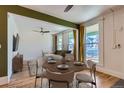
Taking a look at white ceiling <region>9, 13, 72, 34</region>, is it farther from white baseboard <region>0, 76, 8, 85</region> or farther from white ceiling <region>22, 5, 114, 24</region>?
white baseboard <region>0, 76, 8, 85</region>

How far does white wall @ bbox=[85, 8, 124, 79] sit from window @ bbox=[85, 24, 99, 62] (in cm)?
78

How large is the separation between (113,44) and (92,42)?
5.42 feet

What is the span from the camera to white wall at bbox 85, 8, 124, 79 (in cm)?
441

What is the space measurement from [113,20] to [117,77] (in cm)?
204

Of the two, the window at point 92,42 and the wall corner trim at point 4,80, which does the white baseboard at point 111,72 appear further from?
the wall corner trim at point 4,80

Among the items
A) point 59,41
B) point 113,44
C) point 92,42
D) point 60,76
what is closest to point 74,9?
point 113,44

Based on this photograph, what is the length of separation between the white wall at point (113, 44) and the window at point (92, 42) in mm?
783

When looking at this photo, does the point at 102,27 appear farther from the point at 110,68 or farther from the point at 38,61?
the point at 38,61

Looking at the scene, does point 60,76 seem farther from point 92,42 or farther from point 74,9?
point 92,42

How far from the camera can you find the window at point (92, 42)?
238 inches

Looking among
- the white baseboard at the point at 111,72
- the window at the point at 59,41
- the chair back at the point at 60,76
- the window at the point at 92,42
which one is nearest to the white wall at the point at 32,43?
the window at the point at 59,41

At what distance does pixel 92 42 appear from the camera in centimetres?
635

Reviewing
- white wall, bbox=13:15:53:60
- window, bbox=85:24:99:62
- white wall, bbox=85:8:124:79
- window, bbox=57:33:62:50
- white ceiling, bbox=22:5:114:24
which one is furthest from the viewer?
window, bbox=57:33:62:50

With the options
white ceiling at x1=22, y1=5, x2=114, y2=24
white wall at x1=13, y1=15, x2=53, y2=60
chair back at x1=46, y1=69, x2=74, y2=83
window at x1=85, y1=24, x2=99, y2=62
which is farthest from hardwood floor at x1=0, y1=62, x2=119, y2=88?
white wall at x1=13, y1=15, x2=53, y2=60
